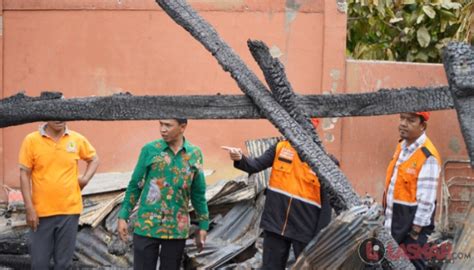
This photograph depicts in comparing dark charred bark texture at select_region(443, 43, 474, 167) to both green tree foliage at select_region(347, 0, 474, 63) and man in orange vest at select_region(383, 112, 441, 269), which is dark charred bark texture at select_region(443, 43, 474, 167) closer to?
man in orange vest at select_region(383, 112, 441, 269)

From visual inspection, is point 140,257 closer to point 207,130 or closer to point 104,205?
point 104,205

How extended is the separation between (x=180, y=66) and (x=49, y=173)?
271cm

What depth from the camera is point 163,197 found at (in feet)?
23.6

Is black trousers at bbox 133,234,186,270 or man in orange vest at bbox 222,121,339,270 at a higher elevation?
man in orange vest at bbox 222,121,339,270

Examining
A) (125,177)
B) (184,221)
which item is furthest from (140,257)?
(125,177)

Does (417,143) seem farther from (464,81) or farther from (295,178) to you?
(464,81)

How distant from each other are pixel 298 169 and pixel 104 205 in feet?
8.75

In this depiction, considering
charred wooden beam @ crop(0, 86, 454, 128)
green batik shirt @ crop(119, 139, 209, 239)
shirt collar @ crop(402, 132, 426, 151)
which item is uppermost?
charred wooden beam @ crop(0, 86, 454, 128)

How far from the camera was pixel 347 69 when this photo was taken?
991 cm

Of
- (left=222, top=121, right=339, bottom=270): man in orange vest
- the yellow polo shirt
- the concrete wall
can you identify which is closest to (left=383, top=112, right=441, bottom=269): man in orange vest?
(left=222, top=121, right=339, bottom=270): man in orange vest

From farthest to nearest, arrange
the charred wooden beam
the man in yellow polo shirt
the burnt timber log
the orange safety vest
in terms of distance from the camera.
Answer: the man in yellow polo shirt, the orange safety vest, the charred wooden beam, the burnt timber log

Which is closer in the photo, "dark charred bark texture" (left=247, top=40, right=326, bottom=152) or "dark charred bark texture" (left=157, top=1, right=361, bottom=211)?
"dark charred bark texture" (left=157, top=1, right=361, bottom=211)

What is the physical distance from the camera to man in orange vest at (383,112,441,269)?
673 centimetres

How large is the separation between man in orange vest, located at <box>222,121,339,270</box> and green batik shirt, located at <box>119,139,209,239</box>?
Answer: 38 centimetres
